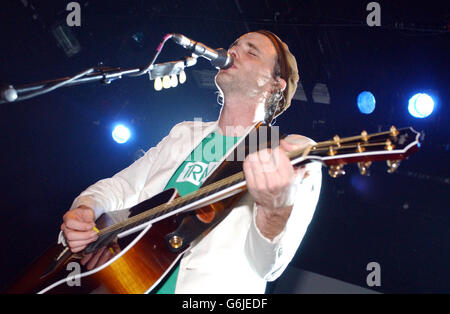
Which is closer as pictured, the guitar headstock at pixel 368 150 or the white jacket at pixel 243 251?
the guitar headstock at pixel 368 150

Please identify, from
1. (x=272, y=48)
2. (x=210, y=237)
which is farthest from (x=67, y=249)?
(x=272, y=48)

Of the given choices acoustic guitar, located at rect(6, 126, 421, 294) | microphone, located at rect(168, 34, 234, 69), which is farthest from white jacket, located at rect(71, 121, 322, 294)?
microphone, located at rect(168, 34, 234, 69)

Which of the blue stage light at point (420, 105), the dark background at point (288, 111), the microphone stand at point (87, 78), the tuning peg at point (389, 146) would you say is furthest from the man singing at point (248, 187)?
the blue stage light at point (420, 105)

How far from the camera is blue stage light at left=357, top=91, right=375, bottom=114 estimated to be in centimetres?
389

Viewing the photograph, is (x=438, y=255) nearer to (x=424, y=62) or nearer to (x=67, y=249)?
(x=424, y=62)

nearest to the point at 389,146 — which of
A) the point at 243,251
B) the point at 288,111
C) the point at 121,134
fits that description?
the point at 243,251

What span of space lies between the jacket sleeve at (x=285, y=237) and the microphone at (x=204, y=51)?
856 millimetres

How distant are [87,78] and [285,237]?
126 centimetres

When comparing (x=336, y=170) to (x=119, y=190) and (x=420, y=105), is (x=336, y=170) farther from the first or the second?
(x=420, y=105)

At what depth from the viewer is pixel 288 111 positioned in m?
4.43

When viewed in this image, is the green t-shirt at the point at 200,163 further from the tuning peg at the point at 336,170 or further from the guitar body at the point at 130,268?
the tuning peg at the point at 336,170

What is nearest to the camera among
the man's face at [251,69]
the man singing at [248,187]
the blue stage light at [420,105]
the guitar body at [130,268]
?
the man singing at [248,187]

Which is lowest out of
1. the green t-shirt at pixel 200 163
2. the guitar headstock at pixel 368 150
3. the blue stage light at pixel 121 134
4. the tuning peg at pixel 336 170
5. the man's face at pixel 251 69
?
the tuning peg at pixel 336 170

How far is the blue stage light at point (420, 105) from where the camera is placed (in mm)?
3611
